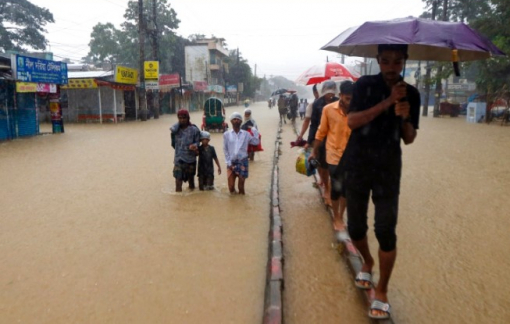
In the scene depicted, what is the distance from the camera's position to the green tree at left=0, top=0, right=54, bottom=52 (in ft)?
123

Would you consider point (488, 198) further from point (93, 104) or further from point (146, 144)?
point (93, 104)

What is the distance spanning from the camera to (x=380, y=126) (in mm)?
2840

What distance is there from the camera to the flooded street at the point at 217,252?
331 centimetres

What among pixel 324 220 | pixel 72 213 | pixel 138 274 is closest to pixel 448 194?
pixel 324 220

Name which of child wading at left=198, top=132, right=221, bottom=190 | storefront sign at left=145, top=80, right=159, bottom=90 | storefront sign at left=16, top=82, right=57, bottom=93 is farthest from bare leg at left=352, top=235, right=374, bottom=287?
storefront sign at left=145, top=80, right=159, bottom=90

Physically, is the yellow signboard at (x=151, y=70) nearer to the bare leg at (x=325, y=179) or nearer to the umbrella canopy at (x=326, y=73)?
the umbrella canopy at (x=326, y=73)

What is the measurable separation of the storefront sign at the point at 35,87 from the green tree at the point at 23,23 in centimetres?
2421

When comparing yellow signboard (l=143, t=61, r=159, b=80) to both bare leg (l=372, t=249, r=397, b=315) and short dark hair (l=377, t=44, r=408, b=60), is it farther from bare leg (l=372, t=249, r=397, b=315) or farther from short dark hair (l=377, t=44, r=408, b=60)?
bare leg (l=372, t=249, r=397, b=315)

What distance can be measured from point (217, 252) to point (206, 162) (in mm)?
2880

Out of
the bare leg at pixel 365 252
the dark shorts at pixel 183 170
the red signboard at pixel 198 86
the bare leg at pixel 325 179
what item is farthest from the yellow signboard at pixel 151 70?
the bare leg at pixel 365 252

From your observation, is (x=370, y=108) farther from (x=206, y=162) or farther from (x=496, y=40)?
(x=496, y=40)

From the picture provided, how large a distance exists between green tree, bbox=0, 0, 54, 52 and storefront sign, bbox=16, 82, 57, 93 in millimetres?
24213

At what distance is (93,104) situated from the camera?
2659 cm

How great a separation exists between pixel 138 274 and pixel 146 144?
11.3 meters
